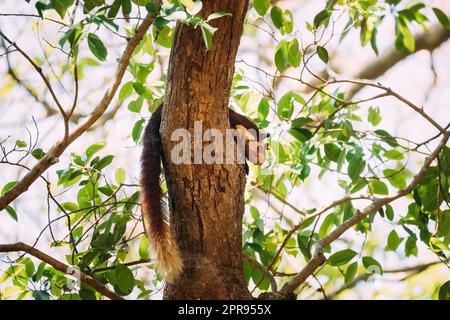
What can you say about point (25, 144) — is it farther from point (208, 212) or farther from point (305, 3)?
point (305, 3)

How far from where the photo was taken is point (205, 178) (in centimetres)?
283

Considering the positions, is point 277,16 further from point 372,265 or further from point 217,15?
point 372,265

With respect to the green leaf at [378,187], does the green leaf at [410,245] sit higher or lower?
lower

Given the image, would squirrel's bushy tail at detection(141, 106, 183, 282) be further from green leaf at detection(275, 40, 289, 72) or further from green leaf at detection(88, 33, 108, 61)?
green leaf at detection(275, 40, 289, 72)

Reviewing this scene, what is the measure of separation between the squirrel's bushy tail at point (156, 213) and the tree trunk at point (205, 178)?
6 cm

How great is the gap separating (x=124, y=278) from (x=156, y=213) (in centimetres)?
35

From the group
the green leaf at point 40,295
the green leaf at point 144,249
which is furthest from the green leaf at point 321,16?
the green leaf at point 40,295

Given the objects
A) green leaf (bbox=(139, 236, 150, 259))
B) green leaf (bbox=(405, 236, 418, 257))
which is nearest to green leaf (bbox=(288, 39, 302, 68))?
green leaf (bbox=(405, 236, 418, 257))

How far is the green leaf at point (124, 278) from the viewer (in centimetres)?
297

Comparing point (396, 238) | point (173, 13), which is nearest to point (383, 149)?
A: point (396, 238)

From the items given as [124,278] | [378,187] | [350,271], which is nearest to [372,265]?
[350,271]

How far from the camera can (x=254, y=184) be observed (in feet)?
13.0

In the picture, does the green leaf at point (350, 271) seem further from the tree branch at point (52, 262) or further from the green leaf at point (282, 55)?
the tree branch at point (52, 262)

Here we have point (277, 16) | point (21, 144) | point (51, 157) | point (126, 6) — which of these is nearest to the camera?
point (51, 157)
